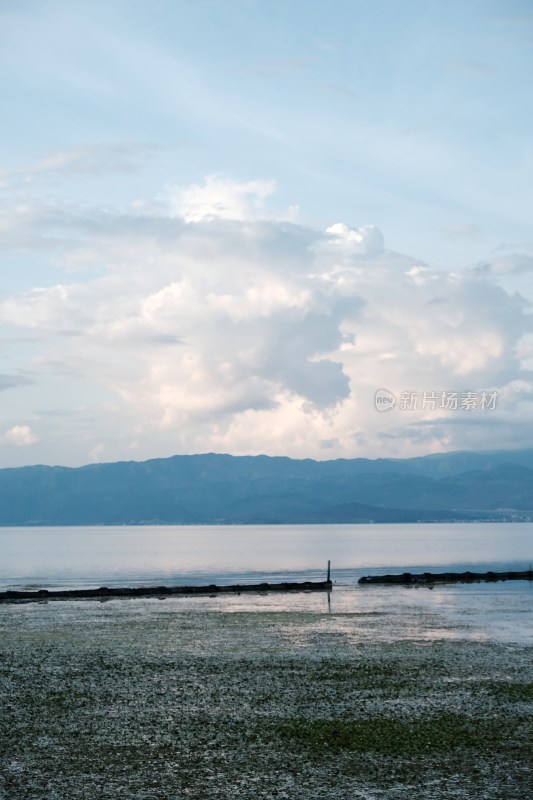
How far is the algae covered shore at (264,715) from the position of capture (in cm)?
2261

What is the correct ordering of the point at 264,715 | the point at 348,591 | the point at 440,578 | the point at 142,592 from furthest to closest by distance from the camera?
the point at 440,578, the point at 348,591, the point at 142,592, the point at 264,715

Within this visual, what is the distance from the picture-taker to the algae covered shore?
74.2 ft

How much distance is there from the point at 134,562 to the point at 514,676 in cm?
14706

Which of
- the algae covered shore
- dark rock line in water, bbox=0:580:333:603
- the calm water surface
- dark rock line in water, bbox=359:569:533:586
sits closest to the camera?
the algae covered shore

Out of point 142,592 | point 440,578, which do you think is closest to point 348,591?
point 440,578

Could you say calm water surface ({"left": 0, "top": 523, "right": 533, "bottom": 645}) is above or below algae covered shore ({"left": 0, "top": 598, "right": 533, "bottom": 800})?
below

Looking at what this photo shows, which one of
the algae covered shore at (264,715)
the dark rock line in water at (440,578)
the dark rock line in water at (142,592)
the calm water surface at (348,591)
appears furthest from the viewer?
the dark rock line in water at (440,578)

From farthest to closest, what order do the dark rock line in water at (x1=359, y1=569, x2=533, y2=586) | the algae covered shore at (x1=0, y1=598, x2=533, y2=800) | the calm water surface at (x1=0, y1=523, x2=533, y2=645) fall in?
1. the dark rock line in water at (x1=359, y1=569, x2=533, y2=586)
2. the calm water surface at (x1=0, y1=523, x2=533, y2=645)
3. the algae covered shore at (x1=0, y1=598, x2=533, y2=800)

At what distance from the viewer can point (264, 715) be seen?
30.8m

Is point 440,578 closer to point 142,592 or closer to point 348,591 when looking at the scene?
point 348,591

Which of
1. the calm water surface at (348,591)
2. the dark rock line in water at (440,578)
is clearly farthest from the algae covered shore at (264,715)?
the dark rock line in water at (440,578)

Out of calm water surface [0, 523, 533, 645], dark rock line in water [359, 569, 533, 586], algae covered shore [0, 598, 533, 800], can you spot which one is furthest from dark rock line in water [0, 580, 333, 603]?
algae covered shore [0, 598, 533, 800]

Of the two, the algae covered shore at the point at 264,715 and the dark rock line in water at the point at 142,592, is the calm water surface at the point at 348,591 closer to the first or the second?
the dark rock line in water at the point at 142,592

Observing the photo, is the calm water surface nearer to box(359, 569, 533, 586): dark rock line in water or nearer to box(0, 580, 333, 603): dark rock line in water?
box(359, 569, 533, 586): dark rock line in water
